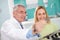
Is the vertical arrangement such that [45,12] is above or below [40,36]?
above

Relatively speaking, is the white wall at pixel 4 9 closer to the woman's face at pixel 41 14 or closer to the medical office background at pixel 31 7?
the medical office background at pixel 31 7

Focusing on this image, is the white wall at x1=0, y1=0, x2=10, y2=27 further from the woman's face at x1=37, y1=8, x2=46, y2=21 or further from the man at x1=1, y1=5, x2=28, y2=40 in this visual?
the woman's face at x1=37, y1=8, x2=46, y2=21

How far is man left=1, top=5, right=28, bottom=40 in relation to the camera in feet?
4.32

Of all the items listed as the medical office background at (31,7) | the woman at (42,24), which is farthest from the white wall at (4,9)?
the woman at (42,24)

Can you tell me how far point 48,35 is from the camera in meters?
1.39

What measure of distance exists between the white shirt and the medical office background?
0.16 feet

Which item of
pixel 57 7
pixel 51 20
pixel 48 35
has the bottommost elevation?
pixel 48 35

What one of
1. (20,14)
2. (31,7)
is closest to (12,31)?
(20,14)

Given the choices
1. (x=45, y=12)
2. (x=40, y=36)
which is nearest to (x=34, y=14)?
(x=45, y=12)

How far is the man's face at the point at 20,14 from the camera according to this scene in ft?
4.41

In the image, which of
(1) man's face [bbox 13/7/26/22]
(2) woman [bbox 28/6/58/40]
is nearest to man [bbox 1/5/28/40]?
(1) man's face [bbox 13/7/26/22]

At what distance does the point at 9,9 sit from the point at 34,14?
0.24m

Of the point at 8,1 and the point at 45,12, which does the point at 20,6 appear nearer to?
the point at 8,1

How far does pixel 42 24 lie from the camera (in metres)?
1.40
